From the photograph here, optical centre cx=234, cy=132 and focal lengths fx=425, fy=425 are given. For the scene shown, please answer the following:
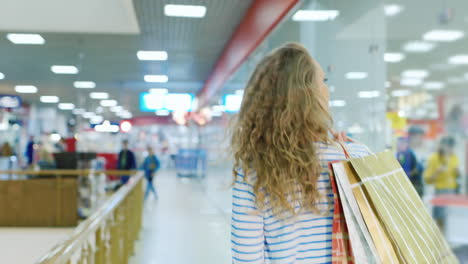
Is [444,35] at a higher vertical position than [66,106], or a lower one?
lower

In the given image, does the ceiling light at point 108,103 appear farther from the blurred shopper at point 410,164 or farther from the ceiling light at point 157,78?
the blurred shopper at point 410,164

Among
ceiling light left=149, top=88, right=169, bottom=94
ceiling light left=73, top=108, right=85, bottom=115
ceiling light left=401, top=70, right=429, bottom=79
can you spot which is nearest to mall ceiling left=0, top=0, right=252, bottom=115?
ceiling light left=73, top=108, right=85, bottom=115

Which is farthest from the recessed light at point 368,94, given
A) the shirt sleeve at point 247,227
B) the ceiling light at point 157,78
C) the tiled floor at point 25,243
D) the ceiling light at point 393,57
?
the ceiling light at point 157,78

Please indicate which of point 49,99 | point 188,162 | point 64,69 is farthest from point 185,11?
point 188,162

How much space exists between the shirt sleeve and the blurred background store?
0.22 metres

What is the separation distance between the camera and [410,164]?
2025 millimetres

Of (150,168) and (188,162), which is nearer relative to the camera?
(150,168)

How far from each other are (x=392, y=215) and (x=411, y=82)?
3.68 ft

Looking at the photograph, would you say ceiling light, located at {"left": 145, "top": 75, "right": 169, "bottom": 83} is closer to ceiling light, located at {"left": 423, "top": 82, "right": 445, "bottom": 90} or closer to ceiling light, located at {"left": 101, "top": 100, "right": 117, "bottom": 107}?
ceiling light, located at {"left": 101, "top": 100, "right": 117, "bottom": 107}

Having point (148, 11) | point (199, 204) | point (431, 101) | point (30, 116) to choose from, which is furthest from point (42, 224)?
point (431, 101)

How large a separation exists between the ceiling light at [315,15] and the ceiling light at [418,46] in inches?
46.4

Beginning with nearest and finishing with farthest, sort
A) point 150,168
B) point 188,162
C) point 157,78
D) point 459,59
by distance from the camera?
point 459,59 < point 150,168 < point 157,78 < point 188,162

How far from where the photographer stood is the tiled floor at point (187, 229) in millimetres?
4820

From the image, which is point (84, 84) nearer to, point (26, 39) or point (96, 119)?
point (96, 119)
